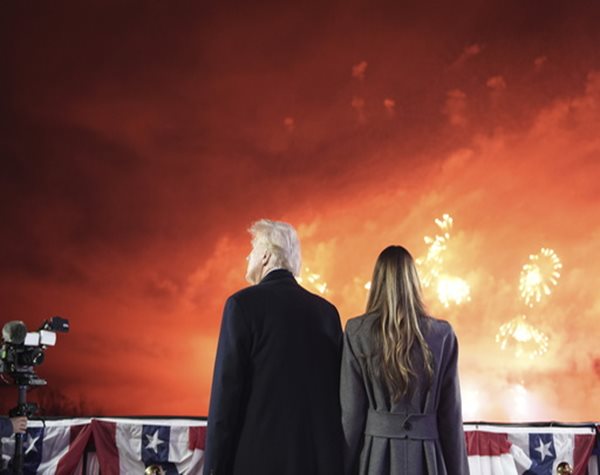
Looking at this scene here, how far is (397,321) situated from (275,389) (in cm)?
41

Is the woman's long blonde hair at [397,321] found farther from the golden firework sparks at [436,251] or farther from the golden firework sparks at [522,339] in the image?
the golden firework sparks at [522,339]

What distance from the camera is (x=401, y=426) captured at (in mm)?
2174

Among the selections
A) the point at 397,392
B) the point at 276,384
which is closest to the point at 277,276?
the point at 276,384

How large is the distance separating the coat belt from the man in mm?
107

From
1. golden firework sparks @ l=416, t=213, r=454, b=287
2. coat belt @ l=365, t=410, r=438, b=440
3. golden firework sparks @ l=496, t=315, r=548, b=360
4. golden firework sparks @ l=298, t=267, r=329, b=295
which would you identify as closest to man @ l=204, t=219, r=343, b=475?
coat belt @ l=365, t=410, r=438, b=440

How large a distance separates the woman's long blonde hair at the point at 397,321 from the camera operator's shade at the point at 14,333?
91.1 inches

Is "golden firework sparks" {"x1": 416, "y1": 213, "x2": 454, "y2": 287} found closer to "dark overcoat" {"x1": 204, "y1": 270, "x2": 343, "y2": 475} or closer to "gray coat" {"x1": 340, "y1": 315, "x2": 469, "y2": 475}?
"gray coat" {"x1": 340, "y1": 315, "x2": 469, "y2": 475}

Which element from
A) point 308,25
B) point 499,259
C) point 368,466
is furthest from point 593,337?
point 368,466

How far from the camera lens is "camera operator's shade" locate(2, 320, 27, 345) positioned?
152 inches

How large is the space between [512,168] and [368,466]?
204 inches

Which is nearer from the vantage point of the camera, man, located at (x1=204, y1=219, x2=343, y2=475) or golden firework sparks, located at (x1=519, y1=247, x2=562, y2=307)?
man, located at (x1=204, y1=219, x2=343, y2=475)

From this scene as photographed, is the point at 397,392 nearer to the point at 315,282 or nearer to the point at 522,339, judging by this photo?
the point at 315,282

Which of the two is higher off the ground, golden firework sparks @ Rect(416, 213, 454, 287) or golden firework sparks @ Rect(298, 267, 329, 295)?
golden firework sparks @ Rect(416, 213, 454, 287)

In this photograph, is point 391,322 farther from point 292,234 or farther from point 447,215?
point 447,215
